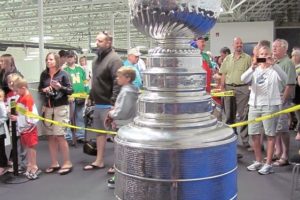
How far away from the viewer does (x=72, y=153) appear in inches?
231

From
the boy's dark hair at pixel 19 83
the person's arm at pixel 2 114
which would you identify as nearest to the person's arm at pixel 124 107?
the boy's dark hair at pixel 19 83

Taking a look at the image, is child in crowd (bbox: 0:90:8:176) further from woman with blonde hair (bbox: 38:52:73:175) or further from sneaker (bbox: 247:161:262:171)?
sneaker (bbox: 247:161:262:171)

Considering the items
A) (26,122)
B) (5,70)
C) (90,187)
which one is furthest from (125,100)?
(5,70)

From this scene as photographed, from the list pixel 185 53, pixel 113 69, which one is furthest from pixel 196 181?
pixel 113 69

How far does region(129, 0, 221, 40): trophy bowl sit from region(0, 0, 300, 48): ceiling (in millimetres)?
12686

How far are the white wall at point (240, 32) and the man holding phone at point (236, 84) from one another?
1218 centimetres

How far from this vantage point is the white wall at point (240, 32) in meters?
17.8

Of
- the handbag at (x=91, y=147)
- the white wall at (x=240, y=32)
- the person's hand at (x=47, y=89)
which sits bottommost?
the handbag at (x=91, y=147)

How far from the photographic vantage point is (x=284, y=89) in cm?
462

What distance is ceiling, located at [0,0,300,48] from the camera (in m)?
18.1

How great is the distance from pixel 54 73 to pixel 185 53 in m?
4.13

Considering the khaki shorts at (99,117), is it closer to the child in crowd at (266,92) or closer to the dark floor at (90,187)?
the dark floor at (90,187)

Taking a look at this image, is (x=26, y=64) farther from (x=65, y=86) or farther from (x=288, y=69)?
(x=288, y=69)

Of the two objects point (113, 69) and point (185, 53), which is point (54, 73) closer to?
point (113, 69)
